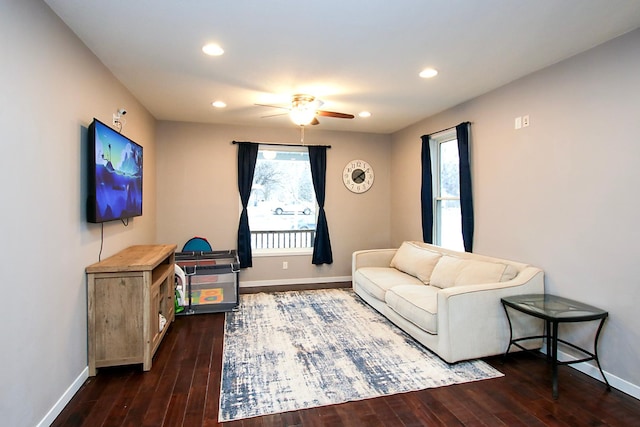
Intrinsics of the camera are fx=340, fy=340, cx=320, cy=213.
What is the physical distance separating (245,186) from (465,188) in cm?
316

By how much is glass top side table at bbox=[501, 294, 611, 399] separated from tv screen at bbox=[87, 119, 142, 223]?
341cm

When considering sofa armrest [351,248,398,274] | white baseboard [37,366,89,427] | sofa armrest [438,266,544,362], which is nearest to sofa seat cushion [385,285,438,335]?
sofa armrest [438,266,544,362]

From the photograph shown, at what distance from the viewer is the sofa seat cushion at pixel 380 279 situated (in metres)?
4.07

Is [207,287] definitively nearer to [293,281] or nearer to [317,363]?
[293,281]

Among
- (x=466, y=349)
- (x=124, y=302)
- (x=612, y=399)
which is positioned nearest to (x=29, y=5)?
(x=124, y=302)

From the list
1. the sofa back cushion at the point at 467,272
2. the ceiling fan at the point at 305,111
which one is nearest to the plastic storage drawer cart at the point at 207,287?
the ceiling fan at the point at 305,111

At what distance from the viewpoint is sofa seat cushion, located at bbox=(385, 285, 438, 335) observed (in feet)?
9.97

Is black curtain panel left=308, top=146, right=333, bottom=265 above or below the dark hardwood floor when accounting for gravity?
above

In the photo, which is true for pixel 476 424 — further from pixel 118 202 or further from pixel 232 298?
pixel 118 202

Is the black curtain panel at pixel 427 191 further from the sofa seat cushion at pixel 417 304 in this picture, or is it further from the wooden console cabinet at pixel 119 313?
the wooden console cabinet at pixel 119 313

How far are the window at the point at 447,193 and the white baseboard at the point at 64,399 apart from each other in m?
4.12

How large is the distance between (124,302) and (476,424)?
2649 mm

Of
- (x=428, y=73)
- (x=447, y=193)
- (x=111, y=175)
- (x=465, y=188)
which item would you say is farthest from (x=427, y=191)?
(x=111, y=175)

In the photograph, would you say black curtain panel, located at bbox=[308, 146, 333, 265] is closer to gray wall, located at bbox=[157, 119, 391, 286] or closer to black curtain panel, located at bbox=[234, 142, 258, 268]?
gray wall, located at bbox=[157, 119, 391, 286]
